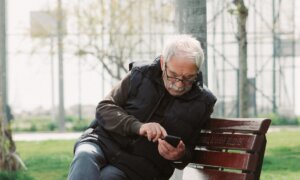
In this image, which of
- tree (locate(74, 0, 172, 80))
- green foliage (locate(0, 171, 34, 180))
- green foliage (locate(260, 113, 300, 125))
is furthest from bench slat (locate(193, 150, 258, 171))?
green foliage (locate(260, 113, 300, 125))

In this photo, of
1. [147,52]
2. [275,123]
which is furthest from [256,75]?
[147,52]

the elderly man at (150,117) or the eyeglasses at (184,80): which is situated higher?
the eyeglasses at (184,80)

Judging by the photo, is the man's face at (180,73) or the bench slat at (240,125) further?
the man's face at (180,73)

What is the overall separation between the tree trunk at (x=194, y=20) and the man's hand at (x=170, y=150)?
1.96 metres

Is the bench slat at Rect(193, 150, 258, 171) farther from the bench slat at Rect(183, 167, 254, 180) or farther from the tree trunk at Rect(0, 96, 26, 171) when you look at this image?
the tree trunk at Rect(0, 96, 26, 171)

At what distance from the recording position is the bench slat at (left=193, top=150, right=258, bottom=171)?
4.34 metres

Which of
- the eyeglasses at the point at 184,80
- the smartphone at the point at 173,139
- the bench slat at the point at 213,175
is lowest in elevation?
the bench slat at the point at 213,175

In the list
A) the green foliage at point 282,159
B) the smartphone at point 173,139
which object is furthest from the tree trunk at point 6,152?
the smartphone at point 173,139

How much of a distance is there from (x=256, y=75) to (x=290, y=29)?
2201mm

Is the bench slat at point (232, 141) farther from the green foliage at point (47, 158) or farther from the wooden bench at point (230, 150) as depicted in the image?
the green foliage at point (47, 158)

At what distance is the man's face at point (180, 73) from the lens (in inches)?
177

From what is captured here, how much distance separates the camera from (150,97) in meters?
4.69

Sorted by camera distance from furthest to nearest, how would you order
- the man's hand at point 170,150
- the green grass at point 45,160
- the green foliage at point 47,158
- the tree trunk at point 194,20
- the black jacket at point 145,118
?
the green foliage at point 47,158, the green grass at point 45,160, the tree trunk at point 194,20, the black jacket at point 145,118, the man's hand at point 170,150

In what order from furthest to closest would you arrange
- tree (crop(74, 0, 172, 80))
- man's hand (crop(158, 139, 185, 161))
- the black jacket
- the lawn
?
1. tree (crop(74, 0, 172, 80))
2. the lawn
3. the black jacket
4. man's hand (crop(158, 139, 185, 161))
